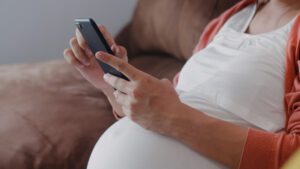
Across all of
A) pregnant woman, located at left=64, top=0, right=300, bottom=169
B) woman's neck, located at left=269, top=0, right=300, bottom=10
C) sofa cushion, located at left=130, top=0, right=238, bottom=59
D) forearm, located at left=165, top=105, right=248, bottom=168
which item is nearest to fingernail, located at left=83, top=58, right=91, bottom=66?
pregnant woman, located at left=64, top=0, right=300, bottom=169

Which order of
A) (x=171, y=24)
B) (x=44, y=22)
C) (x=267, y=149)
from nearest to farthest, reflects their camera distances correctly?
(x=267, y=149), (x=171, y=24), (x=44, y=22)

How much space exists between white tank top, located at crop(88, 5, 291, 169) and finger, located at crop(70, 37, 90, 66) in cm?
16

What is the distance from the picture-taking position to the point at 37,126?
1.17 meters

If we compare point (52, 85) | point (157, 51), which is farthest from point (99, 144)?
point (157, 51)

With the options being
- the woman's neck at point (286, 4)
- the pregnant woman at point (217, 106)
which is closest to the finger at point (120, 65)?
the pregnant woman at point (217, 106)

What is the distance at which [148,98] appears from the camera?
30.5 inches

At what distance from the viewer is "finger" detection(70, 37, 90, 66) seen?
0.95 metres

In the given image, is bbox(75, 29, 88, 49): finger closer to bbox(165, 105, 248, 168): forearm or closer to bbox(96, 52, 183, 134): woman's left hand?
bbox(96, 52, 183, 134): woman's left hand

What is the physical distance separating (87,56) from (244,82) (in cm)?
32

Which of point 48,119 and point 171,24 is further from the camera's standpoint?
point 171,24

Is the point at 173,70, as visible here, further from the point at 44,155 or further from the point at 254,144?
the point at 254,144

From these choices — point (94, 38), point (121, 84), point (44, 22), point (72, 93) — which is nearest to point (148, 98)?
point (121, 84)

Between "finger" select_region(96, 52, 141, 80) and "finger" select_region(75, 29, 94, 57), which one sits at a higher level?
"finger" select_region(96, 52, 141, 80)

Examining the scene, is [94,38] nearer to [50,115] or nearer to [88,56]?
[88,56]
